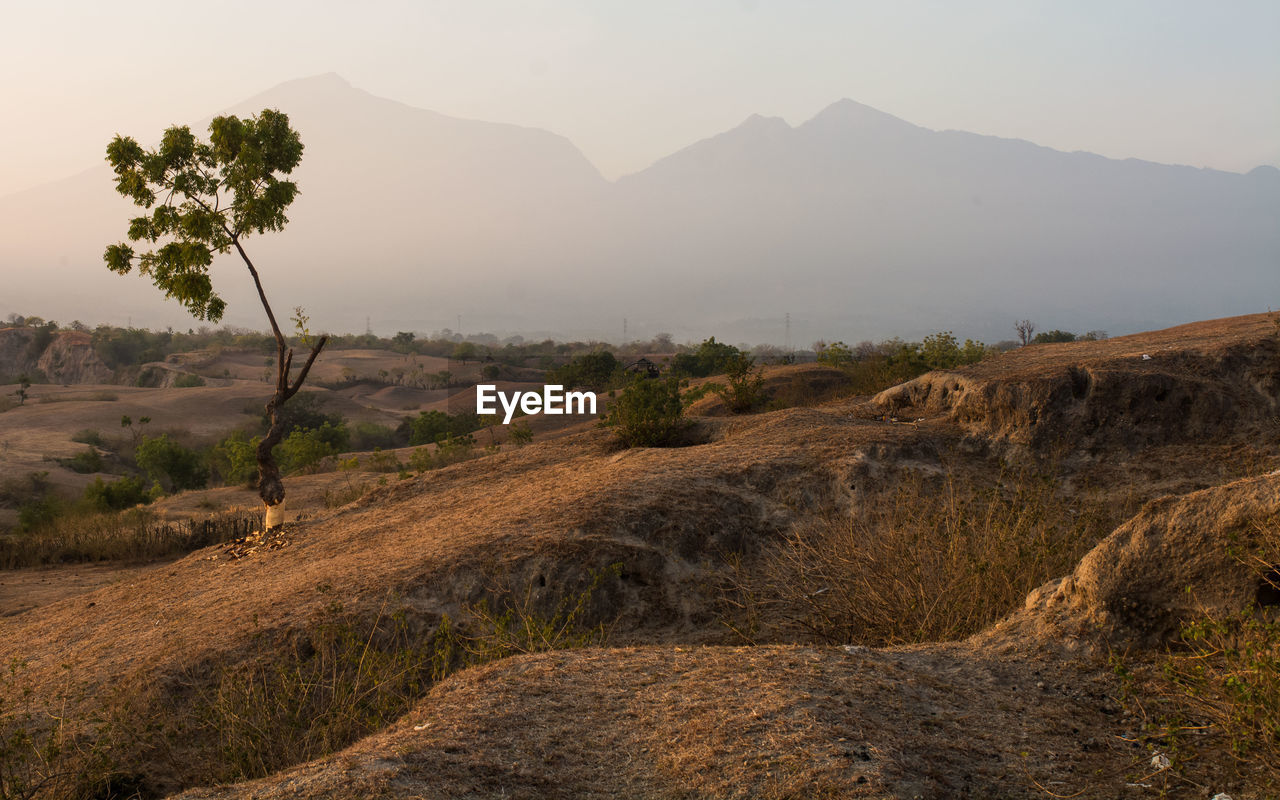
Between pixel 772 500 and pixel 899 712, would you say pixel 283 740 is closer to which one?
pixel 899 712

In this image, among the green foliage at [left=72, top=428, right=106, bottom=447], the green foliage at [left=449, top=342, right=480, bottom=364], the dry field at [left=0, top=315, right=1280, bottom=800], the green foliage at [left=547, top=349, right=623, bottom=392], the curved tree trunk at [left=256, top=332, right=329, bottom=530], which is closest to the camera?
the dry field at [left=0, top=315, right=1280, bottom=800]

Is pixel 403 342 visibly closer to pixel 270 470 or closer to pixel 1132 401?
pixel 270 470

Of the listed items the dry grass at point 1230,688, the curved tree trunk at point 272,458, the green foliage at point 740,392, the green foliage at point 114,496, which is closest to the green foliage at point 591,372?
the green foliage at point 114,496

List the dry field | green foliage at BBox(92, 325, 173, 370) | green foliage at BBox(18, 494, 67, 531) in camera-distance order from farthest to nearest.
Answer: green foliage at BBox(92, 325, 173, 370) → green foliage at BBox(18, 494, 67, 531) → the dry field

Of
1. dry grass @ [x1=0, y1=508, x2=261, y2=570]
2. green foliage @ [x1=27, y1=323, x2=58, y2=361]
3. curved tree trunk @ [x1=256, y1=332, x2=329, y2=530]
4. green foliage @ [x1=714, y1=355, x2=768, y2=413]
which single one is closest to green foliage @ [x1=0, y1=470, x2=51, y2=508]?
dry grass @ [x1=0, y1=508, x2=261, y2=570]

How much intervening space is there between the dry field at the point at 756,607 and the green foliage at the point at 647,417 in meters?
0.52

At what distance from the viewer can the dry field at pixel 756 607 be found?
3168mm

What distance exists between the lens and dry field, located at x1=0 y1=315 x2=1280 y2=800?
317cm

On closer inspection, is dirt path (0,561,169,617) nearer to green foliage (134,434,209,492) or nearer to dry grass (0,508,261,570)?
dry grass (0,508,261,570)

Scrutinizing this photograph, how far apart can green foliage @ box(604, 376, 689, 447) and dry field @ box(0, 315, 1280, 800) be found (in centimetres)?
52

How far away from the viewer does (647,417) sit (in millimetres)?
11625

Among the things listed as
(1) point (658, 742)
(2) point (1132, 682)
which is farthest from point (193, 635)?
(2) point (1132, 682)

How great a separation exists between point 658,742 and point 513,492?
667cm

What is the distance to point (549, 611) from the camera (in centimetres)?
687
